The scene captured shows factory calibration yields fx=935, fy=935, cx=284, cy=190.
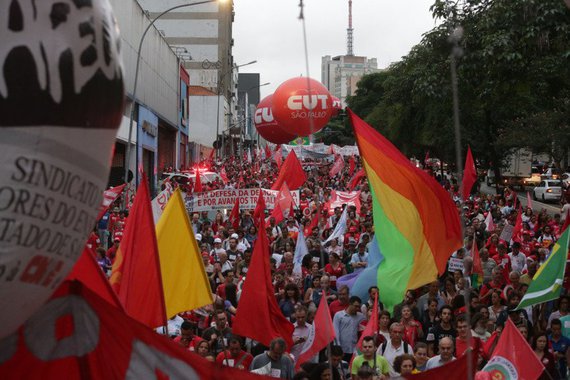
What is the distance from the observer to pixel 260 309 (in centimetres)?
902

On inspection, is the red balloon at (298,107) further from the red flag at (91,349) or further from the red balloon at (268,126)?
the red flag at (91,349)

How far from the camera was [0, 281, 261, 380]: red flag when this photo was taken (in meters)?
4.04

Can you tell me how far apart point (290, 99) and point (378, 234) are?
17.0 meters

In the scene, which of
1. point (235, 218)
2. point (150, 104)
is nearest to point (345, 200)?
point (235, 218)

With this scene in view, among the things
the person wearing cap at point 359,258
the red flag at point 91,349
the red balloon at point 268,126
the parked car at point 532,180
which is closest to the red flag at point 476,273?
the person wearing cap at point 359,258

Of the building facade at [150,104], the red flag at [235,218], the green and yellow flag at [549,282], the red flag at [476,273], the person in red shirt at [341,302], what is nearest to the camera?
the green and yellow flag at [549,282]

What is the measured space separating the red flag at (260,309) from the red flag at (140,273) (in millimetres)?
2037


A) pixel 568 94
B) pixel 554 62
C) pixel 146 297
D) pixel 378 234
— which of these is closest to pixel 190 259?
pixel 146 297

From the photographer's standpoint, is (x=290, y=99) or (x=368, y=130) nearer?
(x=368, y=130)

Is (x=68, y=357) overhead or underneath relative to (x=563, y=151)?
underneath

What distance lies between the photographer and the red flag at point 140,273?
6934 mm

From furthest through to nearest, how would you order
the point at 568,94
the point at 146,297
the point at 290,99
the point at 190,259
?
the point at 290,99 < the point at 568,94 < the point at 190,259 < the point at 146,297

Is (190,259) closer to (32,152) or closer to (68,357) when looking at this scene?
(68,357)

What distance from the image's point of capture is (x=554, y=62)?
49.5ft
